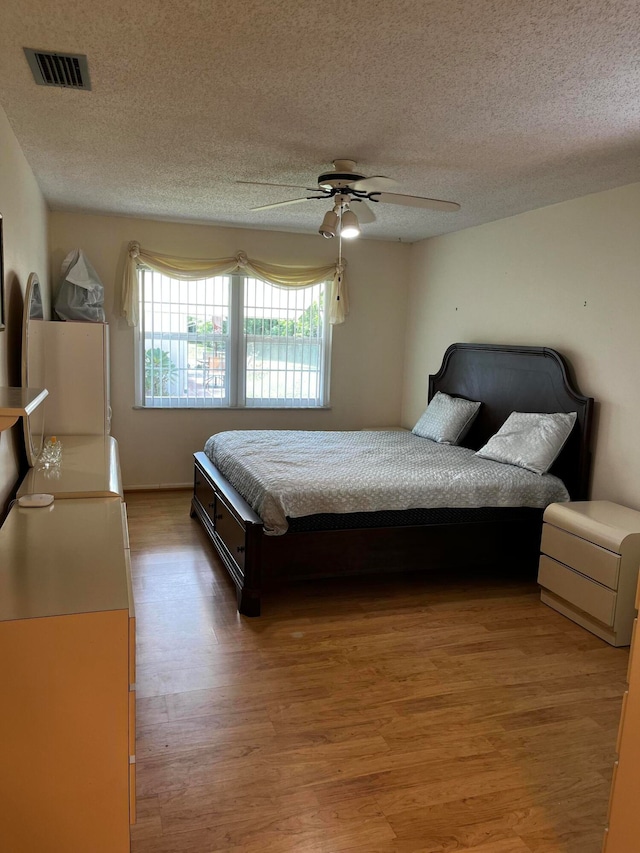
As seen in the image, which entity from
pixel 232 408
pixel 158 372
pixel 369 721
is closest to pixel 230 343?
pixel 232 408

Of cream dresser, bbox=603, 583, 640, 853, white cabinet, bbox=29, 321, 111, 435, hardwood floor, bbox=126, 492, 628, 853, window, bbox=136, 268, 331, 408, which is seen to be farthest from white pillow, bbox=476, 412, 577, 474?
white cabinet, bbox=29, 321, 111, 435

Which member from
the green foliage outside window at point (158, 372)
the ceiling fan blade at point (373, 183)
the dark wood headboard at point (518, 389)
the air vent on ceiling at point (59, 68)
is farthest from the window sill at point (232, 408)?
the air vent on ceiling at point (59, 68)

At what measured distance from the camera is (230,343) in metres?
5.91

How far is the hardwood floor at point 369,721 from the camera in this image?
1.93 meters

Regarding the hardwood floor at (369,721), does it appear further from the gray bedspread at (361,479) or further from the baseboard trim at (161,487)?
the baseboard trim at (161,487)

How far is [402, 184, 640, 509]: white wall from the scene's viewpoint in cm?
371

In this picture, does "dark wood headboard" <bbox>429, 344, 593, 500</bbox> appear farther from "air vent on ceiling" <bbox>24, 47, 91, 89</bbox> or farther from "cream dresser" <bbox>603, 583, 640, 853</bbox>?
"air vent on ceiling" <bbox>24, 47, 91, 89</bbox>

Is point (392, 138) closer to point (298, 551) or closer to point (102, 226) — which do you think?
point (298, 551)

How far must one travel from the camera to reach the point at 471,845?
1.87m

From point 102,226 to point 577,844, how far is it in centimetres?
531

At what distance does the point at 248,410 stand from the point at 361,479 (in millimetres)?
2590

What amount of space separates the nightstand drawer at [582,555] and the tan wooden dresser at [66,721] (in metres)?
2.43

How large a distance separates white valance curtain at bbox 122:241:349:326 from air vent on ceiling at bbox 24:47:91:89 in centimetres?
297

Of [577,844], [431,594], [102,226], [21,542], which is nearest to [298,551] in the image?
[431,594]
